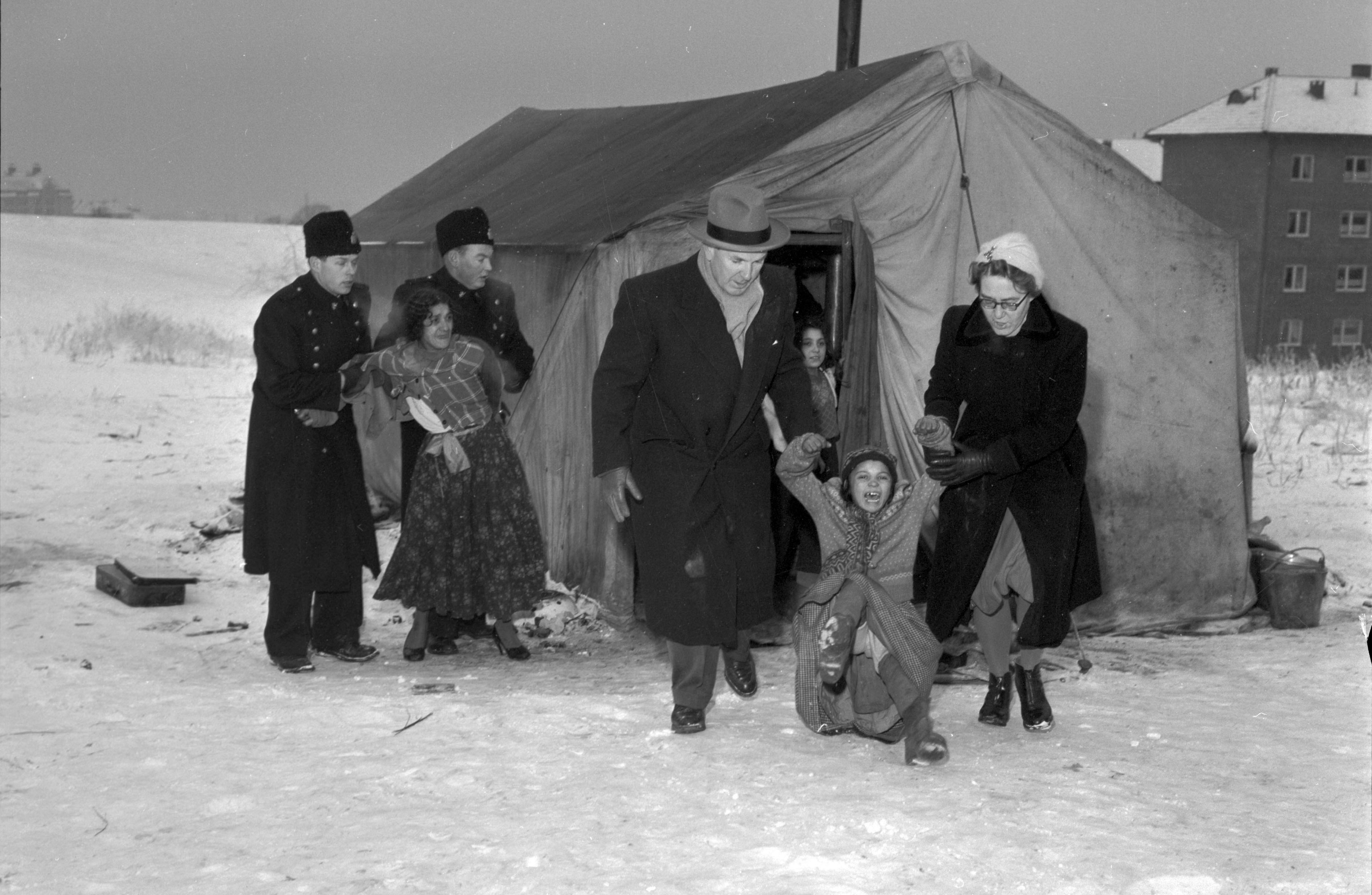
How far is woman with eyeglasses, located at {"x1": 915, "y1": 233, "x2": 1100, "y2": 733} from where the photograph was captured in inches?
189

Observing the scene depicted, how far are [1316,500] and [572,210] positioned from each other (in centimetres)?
558

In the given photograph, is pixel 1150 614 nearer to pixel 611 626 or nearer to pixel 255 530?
pixel 611 626

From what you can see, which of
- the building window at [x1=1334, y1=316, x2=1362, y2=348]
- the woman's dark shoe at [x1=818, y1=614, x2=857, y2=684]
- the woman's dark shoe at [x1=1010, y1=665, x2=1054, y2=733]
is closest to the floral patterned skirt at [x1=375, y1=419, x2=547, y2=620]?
the woman's dark shoe at [x1=818, y1=614, x2=857, y2=684]

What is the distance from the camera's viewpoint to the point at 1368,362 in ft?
66.8

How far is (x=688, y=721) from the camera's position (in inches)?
199

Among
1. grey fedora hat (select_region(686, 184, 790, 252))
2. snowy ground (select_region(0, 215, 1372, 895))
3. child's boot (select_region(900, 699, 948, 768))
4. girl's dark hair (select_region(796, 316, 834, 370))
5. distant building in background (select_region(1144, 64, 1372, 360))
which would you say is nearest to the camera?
snowy ground (select_region(0, 215, 1372, 895))

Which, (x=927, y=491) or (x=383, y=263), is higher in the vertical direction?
(x=383, y=263)

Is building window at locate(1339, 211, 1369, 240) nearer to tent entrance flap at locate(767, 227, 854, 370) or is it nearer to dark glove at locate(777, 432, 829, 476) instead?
tent entrance flap at locate(767, 227, 854, 370)

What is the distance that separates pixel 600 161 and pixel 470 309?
3000 millimetres

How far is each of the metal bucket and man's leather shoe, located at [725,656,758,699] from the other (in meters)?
2.97

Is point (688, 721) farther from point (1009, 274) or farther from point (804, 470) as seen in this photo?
point (1009, 274)

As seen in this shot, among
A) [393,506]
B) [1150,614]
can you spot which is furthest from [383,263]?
[1150,614]

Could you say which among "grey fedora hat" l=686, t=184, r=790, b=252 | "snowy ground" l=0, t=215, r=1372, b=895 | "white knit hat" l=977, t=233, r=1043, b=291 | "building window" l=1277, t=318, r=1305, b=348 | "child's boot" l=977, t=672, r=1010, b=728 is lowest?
"snowy ground" l=0, t=215, r=1372, b=895

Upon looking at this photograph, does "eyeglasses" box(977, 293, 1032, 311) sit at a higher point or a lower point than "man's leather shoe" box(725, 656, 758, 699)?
higher
